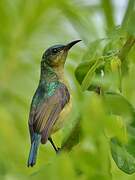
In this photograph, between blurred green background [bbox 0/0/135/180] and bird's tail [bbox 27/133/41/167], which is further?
bird's tail [bbox 27/133/41/167]

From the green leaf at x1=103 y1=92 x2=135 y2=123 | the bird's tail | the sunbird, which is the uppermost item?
the green leaf at x1=103 y1=92 x2=135 y2=123

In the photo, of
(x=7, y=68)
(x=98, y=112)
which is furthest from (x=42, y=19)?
(x=98, y=112)

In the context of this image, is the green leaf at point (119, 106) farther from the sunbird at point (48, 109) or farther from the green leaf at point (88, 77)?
the sunbird at point (48, 109)

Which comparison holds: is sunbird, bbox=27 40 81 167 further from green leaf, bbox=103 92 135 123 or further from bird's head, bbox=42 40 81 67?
green leaf, bbox=103 92 135 123

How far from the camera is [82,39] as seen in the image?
1.92 meters

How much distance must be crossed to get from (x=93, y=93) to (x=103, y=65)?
0.33 feet

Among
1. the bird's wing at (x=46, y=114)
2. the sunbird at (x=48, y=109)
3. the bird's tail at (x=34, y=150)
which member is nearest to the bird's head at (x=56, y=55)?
the sunbird at (x=48, y=109)

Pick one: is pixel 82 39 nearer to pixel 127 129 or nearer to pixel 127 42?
pixel 127 42

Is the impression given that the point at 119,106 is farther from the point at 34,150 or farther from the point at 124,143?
the point at 34,150

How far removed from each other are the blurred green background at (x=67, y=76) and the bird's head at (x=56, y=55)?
4cm

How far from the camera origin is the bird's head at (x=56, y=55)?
225 cm

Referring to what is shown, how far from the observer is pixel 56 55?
2336mm

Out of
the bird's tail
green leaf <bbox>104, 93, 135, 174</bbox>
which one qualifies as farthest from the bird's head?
green leaf <bbox>104, 93, 135, 174</bbox>

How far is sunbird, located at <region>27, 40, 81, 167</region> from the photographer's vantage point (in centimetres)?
171
